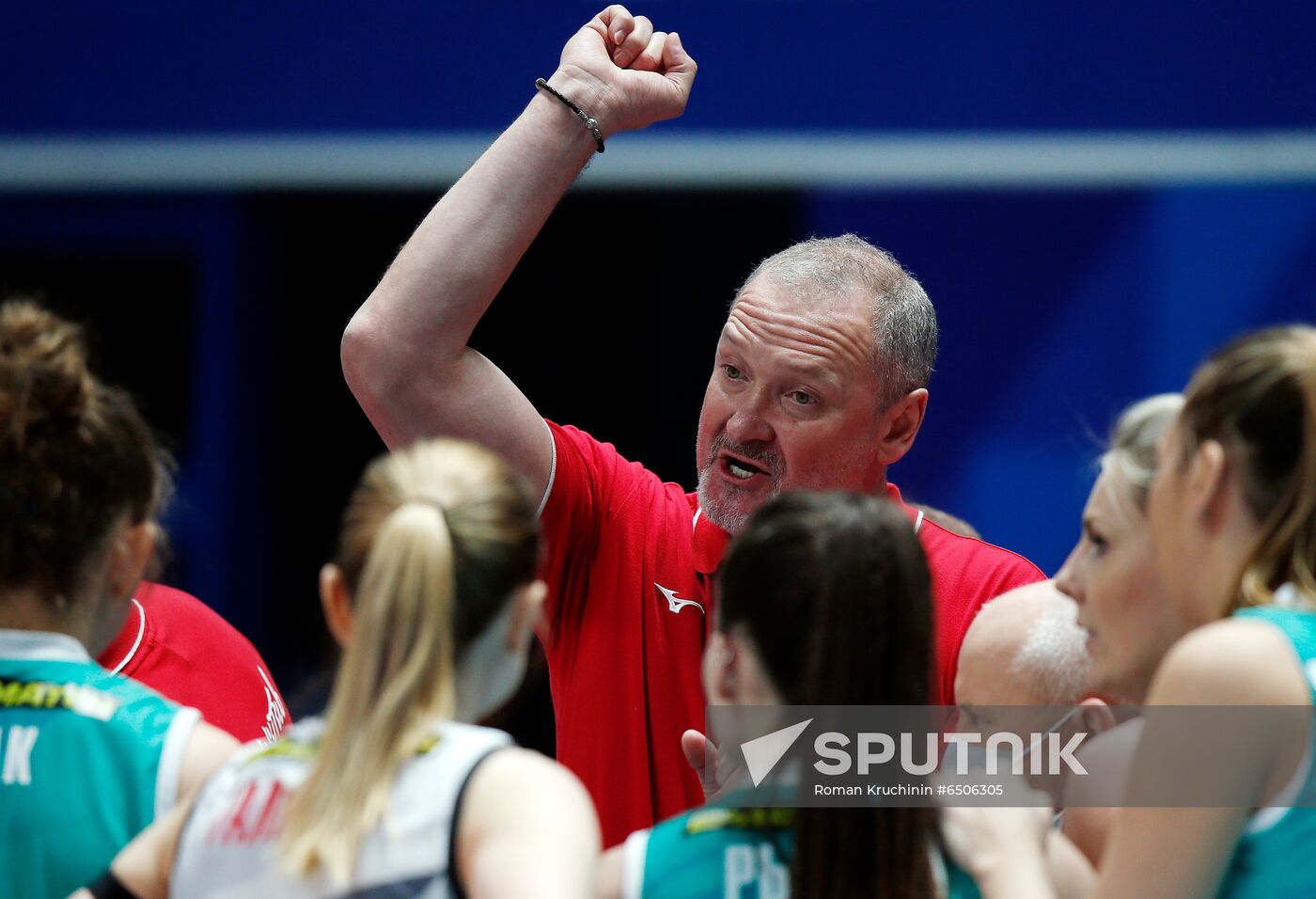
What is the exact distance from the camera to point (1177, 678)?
1550 millimetres

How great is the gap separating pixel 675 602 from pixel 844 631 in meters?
1.11

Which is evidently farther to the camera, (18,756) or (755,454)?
(755,454)

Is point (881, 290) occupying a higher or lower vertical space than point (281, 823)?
higher

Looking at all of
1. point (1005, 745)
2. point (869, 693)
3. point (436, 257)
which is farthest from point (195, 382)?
point (869, 693)

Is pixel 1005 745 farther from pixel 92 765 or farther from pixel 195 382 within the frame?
pixel 195 382

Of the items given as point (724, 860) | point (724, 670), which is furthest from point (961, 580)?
point (724, 860)

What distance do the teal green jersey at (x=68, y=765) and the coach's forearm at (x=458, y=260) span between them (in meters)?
0.86

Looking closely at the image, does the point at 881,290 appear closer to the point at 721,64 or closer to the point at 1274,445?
the point at 1274,445

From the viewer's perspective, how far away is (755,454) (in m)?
2.67

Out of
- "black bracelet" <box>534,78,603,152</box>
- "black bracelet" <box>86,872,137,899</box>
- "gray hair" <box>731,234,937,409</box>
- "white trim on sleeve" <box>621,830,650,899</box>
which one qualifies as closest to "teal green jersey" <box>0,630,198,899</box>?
"black bracelet" <box>86,872,137,899</box>

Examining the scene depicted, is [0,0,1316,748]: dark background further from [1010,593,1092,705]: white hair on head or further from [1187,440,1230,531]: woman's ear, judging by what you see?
[1187,440,1230,531]: woman's ear

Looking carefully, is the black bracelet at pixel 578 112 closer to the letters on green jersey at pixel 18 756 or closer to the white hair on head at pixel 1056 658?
the white hair on head at pixel 1056 658

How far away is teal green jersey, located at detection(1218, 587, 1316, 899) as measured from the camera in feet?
5.11

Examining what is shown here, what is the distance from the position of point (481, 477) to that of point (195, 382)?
3016mm
